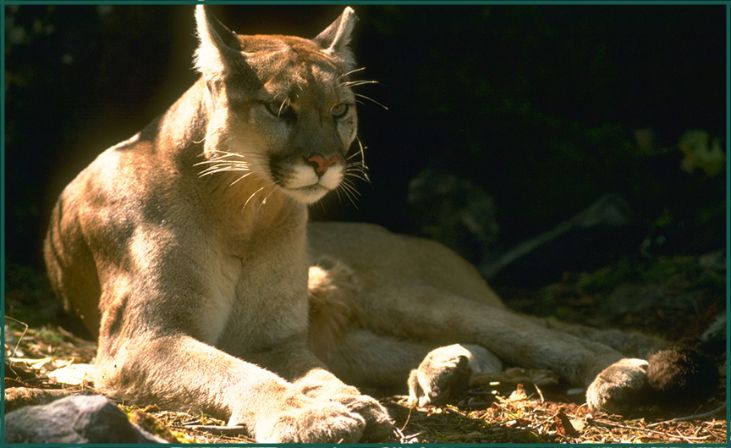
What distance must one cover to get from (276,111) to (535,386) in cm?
185

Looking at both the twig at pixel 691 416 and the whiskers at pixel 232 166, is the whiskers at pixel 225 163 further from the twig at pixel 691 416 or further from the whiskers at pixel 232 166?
the twig at pixel 691 416

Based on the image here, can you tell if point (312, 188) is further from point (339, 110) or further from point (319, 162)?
point (339, 110)

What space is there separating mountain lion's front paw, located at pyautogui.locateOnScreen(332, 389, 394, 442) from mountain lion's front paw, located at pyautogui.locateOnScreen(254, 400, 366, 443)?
0.10 metres

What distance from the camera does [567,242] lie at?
6957 mm

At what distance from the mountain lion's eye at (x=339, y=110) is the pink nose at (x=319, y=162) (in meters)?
0.31

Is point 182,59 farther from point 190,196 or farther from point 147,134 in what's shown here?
point 190,196

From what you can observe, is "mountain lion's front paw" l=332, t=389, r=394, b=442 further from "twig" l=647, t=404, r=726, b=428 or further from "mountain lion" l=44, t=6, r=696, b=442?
"twig" l=647, t=404, r=726, b=428

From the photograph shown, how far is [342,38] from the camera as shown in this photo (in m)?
4.63

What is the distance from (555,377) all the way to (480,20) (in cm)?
330

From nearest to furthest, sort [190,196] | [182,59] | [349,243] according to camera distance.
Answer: [190,196], [349,243], [182,59]

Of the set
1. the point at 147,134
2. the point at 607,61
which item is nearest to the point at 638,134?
the point at 607,61

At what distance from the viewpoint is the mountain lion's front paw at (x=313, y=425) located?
3.34 m

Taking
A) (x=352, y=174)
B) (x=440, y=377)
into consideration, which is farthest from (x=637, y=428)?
(x=352, y=174)

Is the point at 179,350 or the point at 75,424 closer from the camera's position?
the point at 75,424
